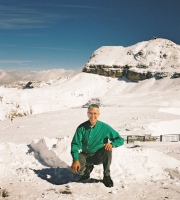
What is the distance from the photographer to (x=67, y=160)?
838 cm

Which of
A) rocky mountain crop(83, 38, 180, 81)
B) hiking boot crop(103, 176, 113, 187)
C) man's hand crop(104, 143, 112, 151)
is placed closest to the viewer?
man's hand crop(104, 143, 112, 151)

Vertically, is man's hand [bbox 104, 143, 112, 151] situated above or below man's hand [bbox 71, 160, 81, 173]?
above

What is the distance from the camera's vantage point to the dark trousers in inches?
257

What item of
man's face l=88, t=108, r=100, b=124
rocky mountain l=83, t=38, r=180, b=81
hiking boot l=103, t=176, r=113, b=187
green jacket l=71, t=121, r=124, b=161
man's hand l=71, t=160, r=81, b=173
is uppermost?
rocky mountain l=83, t=38, r=180, b=81

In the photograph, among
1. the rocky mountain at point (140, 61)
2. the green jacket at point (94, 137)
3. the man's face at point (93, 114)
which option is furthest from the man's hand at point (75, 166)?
the rocky mountain at point (140, 61)

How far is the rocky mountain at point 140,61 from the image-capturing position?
107 m

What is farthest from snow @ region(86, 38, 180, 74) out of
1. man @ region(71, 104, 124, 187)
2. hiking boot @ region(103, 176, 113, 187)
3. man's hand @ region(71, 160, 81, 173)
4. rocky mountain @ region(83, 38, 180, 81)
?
man's hand @ region(71, 160, 81, 173)

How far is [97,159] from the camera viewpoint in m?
6.59

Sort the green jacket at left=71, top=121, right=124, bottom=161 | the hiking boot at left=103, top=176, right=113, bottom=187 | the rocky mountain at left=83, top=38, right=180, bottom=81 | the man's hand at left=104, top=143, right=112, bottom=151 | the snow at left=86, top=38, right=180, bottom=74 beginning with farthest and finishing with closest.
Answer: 1. the snow at left=86, top=38, right=180, bottom=74
2. the rocky mountain at left=83, top=38, right=180, bottom=81
3. the hiking boot at left=103, top=176, right=113, bottom=187
4. the green jacket at left=71, top=121, right=124, bottom=161
5. the man's hand at left=104, top=143, right=112, bottom=151

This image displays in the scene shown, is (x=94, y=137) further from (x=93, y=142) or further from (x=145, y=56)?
(x=145, y=56)

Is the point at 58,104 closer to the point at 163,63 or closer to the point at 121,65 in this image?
the point at 121,65

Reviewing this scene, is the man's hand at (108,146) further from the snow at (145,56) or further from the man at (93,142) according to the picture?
the snow at (145,56)

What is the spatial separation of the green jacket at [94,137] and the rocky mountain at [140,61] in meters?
96.0

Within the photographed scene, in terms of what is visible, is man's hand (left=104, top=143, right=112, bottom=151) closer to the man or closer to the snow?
the man
